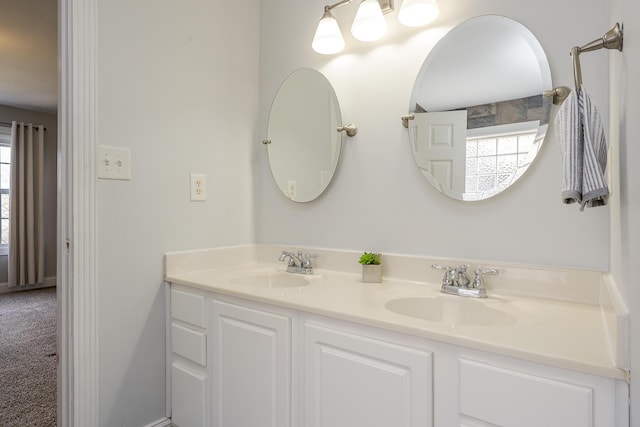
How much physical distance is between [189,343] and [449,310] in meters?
1.02

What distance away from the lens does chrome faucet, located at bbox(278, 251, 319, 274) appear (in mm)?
1657

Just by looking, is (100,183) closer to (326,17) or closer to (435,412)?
(326,17)

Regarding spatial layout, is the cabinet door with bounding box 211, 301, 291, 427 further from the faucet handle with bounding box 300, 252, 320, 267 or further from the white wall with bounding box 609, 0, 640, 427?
the white wall with bounding box 609, 0, 640, 427

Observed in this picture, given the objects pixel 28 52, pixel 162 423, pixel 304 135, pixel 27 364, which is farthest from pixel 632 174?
pixel 28 52

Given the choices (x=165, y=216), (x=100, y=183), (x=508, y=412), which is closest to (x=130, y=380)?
(x=165, y=216)

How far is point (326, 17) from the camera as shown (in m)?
1.60

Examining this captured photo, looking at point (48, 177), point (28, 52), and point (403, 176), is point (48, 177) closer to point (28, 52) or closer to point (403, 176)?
point (28, 52)

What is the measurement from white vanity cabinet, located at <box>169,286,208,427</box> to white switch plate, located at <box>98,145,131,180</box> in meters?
0.53

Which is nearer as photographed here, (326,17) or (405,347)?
(405,347)

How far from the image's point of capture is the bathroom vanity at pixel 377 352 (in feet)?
2.37

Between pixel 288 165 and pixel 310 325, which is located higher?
pixel 288 165

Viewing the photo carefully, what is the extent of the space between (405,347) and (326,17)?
1.43 meters

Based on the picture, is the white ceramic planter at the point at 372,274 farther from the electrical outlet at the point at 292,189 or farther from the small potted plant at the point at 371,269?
the electrical outlet at the point at 292,189

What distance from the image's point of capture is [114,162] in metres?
1.39
